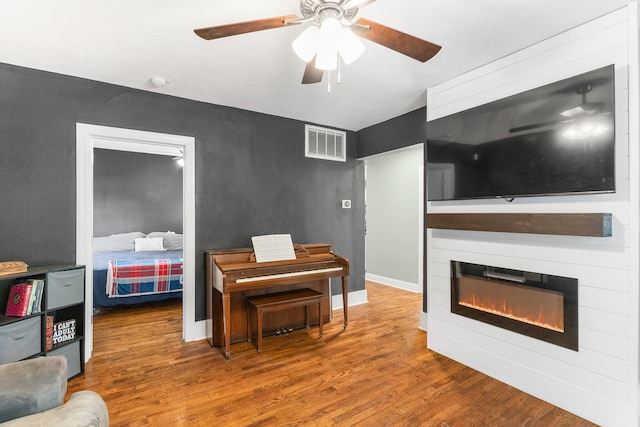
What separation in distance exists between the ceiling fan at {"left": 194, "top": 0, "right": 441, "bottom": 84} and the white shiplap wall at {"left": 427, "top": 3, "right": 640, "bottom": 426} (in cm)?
125

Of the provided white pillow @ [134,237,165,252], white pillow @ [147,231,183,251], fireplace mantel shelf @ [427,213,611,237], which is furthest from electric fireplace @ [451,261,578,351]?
white pillow @ [134,237,165,252]

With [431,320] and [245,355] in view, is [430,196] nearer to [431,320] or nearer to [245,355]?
[431,320]

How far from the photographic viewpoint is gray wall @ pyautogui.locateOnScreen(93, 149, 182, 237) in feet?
18.4

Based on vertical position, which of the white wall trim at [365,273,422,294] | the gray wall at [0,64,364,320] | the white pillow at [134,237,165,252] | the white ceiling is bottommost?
the white wall trim at [365,273,422,294]

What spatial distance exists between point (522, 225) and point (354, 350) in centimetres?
183

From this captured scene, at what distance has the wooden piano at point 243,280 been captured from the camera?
2.95m

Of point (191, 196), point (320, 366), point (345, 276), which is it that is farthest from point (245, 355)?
point (191, 196)

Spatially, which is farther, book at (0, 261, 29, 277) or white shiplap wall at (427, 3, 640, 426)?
book at (0, 261, 29, 277)

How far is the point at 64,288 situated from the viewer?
252 cm

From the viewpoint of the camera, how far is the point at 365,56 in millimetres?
2461

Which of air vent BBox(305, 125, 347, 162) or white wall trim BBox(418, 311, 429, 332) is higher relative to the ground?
air vent BBox(305, 125, 347, 162)

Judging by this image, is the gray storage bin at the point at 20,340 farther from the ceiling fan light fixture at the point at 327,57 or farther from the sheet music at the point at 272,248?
the ceiling fan light fixture at the point at 327,57

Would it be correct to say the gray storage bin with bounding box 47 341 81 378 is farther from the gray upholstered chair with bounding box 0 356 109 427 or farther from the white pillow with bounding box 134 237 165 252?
the white pillow with bounding box 134 237 165 252

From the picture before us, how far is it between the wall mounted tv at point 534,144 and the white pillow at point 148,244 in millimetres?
4631
